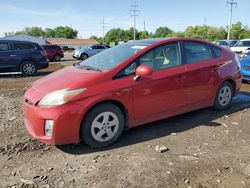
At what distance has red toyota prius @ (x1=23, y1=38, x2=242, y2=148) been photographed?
3.98 metres

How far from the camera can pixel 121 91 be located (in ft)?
14.1

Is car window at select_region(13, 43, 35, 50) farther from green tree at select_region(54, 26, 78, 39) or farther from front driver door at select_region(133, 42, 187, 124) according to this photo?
green tree at select_region(54, 26, 78, 39)

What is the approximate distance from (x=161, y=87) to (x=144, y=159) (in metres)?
1.32

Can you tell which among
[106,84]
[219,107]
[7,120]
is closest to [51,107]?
[106,84]

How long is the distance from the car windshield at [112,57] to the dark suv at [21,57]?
879 centimetres

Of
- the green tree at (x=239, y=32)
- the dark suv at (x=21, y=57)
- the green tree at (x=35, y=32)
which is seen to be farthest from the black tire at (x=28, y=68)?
the green tree at (x=35, y=32)

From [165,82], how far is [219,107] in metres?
1.80

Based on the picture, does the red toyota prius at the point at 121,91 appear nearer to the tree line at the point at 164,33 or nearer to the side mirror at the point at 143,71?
the side mirror at the point at 143,71

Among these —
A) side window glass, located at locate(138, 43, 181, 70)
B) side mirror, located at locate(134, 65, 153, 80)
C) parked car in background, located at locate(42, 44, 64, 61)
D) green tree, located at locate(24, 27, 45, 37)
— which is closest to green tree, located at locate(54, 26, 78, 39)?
green tree, located at locate(24, 27, 45, 37)

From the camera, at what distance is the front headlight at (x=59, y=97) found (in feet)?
12.9

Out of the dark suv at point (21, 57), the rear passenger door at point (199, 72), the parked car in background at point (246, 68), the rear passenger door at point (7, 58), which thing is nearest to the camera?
the rear passenger door at point (199, 72)

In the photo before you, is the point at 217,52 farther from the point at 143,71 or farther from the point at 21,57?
the point at 21,57

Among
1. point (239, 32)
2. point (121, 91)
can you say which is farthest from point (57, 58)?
point (239, 32)

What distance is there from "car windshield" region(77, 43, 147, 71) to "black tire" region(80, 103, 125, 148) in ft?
2.15
